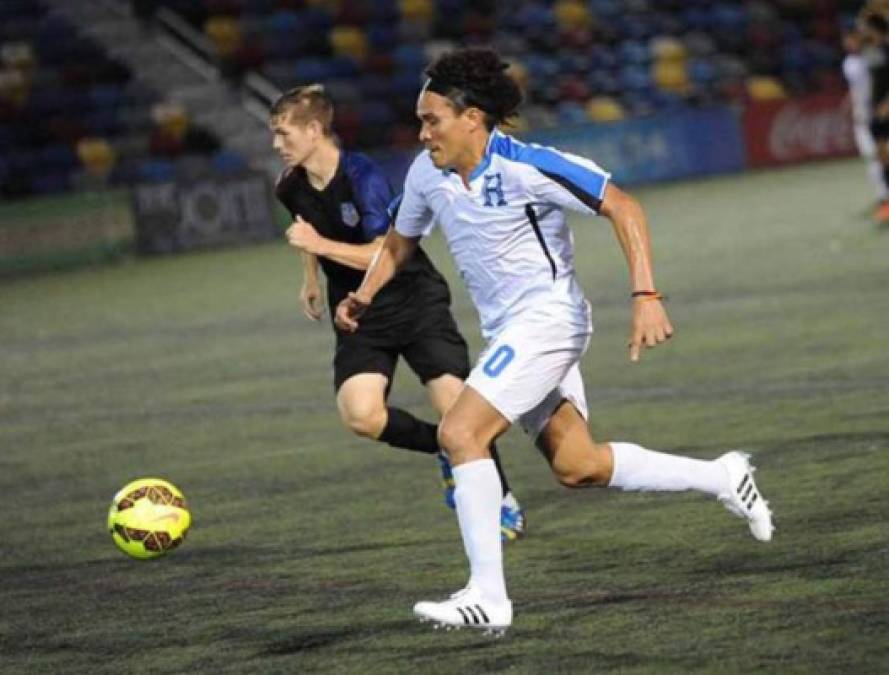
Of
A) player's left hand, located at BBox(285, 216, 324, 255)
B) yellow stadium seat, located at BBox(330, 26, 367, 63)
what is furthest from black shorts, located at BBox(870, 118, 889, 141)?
player's left hand, located at BBox(285, 216, 324, 255)

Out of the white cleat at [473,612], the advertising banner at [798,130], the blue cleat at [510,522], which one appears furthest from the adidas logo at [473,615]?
the advertising banner at [798,130]

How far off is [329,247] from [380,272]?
521 mm

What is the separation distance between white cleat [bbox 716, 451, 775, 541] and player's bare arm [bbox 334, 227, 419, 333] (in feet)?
4.64

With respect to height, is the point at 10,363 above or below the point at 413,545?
below

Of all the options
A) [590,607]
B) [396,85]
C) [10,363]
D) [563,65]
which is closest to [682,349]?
[10,363]

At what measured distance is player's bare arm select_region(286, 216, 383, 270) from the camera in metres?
8.95

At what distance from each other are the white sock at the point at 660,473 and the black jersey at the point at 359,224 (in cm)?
189

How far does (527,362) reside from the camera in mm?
7812

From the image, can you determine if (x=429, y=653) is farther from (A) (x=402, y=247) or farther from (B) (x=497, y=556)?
(A) (x=402, y=247)

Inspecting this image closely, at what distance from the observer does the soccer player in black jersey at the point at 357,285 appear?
9703 millimetres

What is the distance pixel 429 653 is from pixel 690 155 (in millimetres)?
28960

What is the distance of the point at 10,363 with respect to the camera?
18859mm

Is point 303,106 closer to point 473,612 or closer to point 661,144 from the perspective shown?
point 473,612

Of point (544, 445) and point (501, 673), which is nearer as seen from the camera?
point (501, 673)
